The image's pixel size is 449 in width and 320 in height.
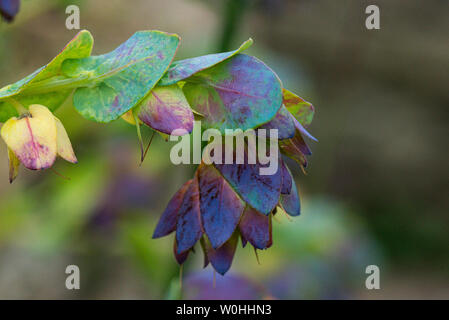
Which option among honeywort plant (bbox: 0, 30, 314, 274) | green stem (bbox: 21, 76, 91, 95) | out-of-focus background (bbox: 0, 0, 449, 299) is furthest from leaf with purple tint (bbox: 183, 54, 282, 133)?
out-of-focus background (bbox: 0, 0, 449, 299)

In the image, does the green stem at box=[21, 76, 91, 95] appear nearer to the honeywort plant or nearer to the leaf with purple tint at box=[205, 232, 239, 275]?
the honeywort plant

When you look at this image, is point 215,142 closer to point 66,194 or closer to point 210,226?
point 210,226

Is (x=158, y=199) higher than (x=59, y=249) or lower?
higher

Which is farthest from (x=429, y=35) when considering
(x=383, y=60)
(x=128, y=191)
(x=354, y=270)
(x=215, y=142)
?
(x=215, y=142)

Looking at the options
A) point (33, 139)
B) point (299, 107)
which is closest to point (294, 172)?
point (299, 107)

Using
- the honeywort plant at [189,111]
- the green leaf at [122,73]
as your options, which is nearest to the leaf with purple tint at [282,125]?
the honeywort plant at [189,111]

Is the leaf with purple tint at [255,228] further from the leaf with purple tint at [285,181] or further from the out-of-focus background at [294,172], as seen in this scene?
the out-of-focus background at [294,172]

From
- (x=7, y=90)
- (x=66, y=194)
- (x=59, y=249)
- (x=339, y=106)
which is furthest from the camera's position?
(x=339, y=106)
